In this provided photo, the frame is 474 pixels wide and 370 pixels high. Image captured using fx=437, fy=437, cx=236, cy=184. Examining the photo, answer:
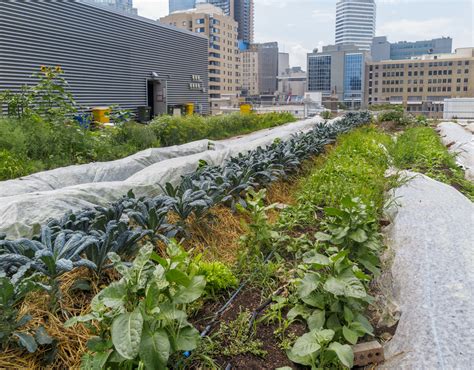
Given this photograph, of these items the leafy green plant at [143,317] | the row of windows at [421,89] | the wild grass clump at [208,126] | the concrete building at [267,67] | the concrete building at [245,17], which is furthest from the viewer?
the concrete building at [245,17]

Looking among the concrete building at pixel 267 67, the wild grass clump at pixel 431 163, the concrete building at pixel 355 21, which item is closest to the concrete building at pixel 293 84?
the concrete building at pixel 267 67

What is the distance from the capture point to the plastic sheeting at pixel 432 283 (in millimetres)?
1764

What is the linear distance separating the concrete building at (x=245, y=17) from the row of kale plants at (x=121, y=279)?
162 meters

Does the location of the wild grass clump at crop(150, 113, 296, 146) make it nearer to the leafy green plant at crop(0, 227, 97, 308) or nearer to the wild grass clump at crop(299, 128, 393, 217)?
the wild grass clump at crop(299, 128, 393, 217)

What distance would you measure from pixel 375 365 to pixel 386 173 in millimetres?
3686

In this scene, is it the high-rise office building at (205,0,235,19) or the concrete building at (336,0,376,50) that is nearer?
the high-rise office building at (205,0,235,19)

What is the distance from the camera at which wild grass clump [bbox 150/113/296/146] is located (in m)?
10.6

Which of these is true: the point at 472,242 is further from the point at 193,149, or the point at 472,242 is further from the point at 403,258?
the point at 193,149

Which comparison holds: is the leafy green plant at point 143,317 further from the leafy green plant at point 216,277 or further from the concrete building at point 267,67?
the concrete building at point 267,67

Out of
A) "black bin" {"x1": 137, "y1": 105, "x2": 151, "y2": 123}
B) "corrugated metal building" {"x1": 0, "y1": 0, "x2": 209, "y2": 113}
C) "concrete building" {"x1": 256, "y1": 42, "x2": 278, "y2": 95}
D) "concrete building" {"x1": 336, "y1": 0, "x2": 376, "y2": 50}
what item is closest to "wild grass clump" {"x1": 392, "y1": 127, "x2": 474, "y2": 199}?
"corrugated metal building" {"x1": 0, "y1": 0, "x2": 209, "y2": 113}

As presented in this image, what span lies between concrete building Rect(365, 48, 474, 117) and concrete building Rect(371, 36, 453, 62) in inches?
1783

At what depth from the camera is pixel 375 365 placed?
1.91 metres

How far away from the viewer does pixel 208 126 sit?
12.8 m

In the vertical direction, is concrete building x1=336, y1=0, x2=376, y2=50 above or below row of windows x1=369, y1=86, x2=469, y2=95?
above
